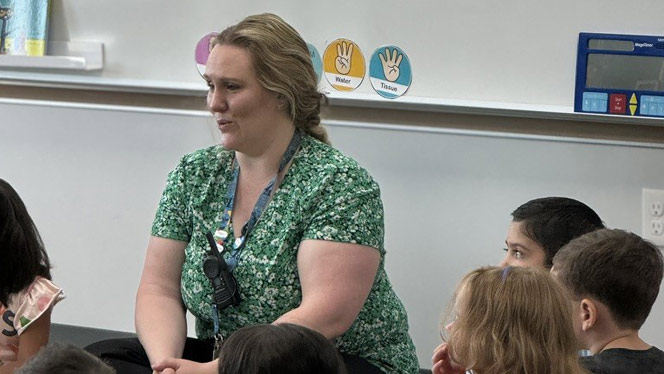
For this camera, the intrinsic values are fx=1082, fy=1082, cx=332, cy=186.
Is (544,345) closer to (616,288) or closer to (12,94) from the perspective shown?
(616,288)

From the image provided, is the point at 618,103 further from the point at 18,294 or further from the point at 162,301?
the point at 18,294

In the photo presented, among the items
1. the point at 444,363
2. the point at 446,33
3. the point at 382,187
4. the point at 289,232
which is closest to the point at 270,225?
the point at 289,232

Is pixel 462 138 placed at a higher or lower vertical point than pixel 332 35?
lower

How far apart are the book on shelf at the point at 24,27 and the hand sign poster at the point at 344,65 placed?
92 centimetres

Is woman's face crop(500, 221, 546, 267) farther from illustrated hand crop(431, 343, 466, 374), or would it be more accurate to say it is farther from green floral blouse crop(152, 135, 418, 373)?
illustrated hand crop(431, 343, 466, 374)

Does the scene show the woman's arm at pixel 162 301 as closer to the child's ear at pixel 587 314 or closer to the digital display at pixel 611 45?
A: the child's ear at pixel 587 314

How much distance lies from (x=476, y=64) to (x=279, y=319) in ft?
3.89

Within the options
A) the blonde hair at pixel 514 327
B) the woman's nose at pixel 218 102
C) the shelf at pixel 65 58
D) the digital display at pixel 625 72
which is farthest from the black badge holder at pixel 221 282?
the digital display at pixel 625 72

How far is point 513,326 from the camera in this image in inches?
76.7

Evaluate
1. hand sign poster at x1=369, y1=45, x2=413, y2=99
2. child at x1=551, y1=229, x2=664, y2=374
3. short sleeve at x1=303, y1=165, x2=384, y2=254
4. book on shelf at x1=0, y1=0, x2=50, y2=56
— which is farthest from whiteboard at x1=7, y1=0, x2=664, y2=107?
child at x1=551, y1=229, x2=664, y2=374

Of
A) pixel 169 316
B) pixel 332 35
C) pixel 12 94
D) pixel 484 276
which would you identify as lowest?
pixel 169 316

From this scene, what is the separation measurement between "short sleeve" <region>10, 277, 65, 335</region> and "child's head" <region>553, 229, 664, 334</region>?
3.87 ft

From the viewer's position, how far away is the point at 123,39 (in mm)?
3447

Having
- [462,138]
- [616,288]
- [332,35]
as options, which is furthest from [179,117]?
[616,288]
